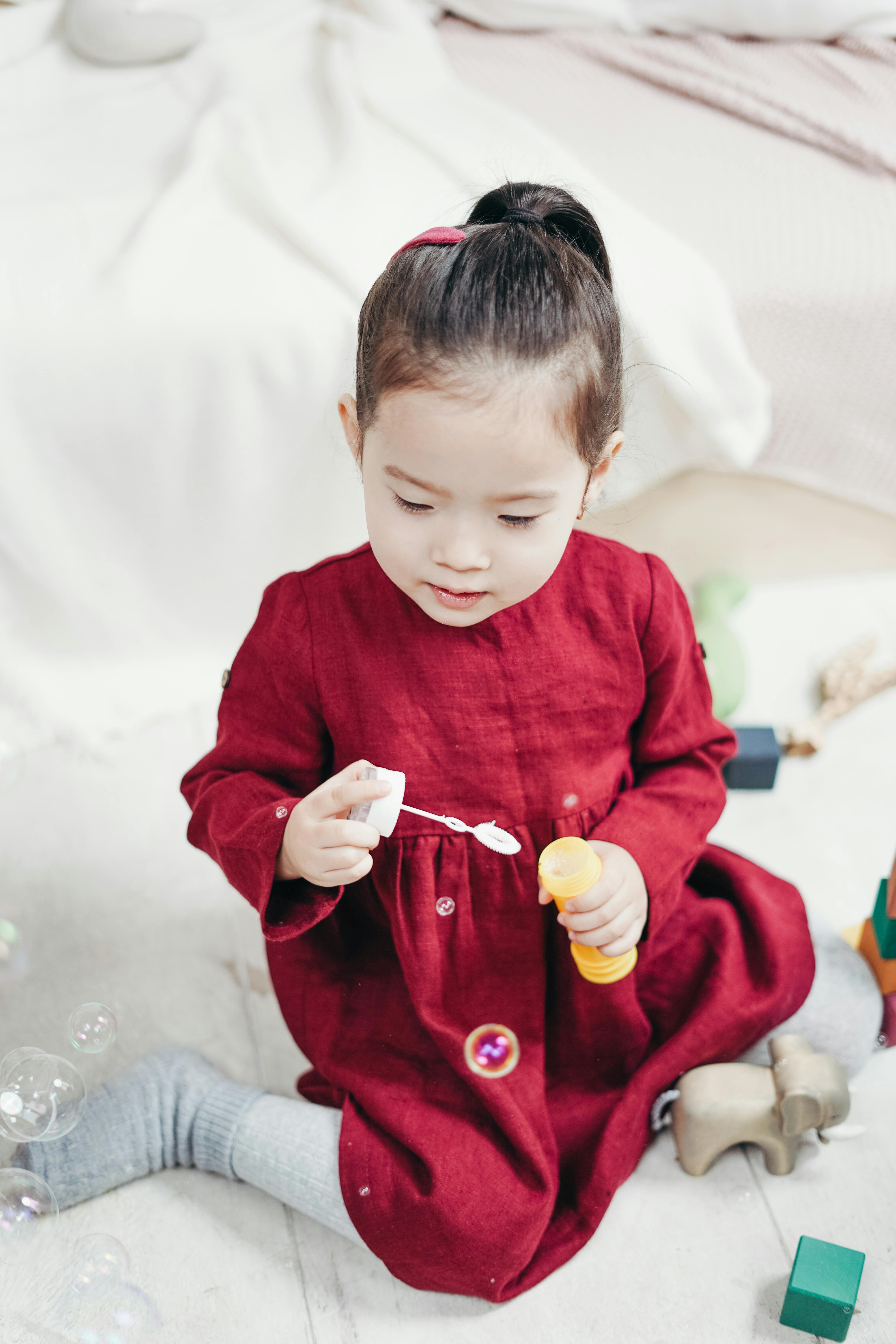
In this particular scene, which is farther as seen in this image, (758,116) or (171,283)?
(758,116)

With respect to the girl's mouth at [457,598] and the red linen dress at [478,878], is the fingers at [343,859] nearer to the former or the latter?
the red linen dress at [478,878]

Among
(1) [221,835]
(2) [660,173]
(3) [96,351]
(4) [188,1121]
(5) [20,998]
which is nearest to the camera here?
(1) [221,835]

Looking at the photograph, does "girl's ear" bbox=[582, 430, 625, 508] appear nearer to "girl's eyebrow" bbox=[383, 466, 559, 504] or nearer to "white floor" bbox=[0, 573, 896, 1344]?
"girl's eyebrow" bbox=[383, 466, 559, 504]

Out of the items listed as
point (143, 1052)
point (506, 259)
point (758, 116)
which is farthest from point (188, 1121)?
point (758, 116)

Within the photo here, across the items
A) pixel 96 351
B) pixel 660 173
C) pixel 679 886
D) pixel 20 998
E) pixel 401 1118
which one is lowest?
pixel 20 998

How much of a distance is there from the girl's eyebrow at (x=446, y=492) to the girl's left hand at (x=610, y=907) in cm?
26

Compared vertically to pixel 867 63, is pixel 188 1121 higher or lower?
lower

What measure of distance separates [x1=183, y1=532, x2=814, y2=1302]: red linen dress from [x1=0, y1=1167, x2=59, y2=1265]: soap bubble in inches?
8.5

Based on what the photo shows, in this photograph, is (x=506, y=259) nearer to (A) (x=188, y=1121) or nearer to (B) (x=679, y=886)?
(B) (x=679, y=886)

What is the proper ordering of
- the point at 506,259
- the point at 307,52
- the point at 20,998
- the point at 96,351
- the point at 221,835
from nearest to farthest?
the point at 506,259 < the point at 221,835 < the point at 20,998 < the point at 96,351 < the point at 307,52

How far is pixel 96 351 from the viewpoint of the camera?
1.24 m

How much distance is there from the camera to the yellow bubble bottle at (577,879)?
719 mm

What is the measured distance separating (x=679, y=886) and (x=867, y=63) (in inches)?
50.4

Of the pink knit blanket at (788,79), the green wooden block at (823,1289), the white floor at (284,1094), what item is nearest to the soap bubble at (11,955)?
the white floor at (284,1094)
